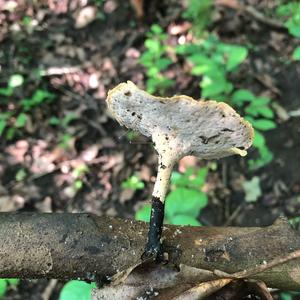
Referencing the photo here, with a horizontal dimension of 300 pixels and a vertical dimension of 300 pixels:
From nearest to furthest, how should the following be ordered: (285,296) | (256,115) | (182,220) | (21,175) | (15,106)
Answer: (182,220) → (285,296) → (256,115) → (21,175) → (15,106)

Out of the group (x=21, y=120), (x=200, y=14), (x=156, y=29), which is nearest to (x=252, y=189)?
(x=156, y=29)

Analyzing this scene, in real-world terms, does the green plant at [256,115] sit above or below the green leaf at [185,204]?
below

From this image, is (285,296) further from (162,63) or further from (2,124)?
(2,124)

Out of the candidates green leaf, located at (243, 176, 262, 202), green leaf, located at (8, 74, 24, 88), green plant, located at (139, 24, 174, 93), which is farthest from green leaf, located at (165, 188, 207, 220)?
green leaf, located at (8, 74, 24, 88)

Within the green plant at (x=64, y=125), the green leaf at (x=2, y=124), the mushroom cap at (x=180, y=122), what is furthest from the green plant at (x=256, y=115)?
the green leaf at (x=2, y=124)

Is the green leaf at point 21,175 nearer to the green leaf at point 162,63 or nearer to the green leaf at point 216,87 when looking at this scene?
the green leaf at point 162,63

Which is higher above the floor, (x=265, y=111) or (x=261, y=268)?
(x=261, y=268)
